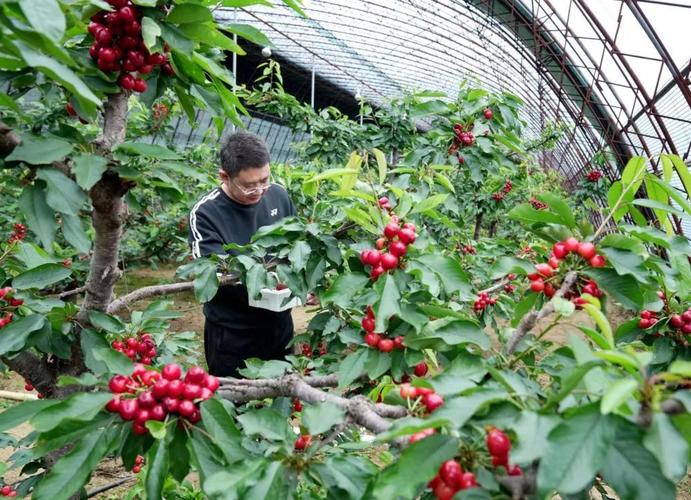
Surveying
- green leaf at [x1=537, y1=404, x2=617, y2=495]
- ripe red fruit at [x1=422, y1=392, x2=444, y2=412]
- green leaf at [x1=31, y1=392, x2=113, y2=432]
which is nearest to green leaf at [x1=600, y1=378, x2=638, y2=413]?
green leaf at [x1=537, y1=404, x2=617, y2=495]

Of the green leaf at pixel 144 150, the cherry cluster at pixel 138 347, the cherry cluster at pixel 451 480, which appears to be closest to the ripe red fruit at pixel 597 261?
the cherry cluster at pixel 451 480

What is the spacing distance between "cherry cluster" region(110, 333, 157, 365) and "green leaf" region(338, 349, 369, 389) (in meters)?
0.77

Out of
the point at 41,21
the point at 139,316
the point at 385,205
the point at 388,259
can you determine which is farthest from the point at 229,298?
the point at 41,21

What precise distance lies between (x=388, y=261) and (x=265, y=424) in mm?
488

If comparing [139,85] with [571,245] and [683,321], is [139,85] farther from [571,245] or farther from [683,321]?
[683,321]

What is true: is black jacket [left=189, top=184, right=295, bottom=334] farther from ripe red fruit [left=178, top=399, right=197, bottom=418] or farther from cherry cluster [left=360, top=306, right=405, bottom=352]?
ripe red fruit [left=178, top=399, right=197, bottom=418]

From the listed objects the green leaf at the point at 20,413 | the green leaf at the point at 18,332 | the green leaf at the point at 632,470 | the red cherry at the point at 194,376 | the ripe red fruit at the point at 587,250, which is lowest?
the green leaf at the point at 18,332

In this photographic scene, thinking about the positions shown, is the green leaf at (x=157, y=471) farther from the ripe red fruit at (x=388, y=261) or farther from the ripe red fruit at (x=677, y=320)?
the ripe red fruit at (x=677, y=320)

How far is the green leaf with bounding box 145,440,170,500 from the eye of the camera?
93 centimetres

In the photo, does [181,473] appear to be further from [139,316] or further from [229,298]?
[229,298]

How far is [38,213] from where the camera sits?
110cm

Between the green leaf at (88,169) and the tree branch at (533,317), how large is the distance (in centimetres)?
98

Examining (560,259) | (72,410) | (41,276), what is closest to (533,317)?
(560,259)

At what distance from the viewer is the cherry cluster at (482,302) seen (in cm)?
228
